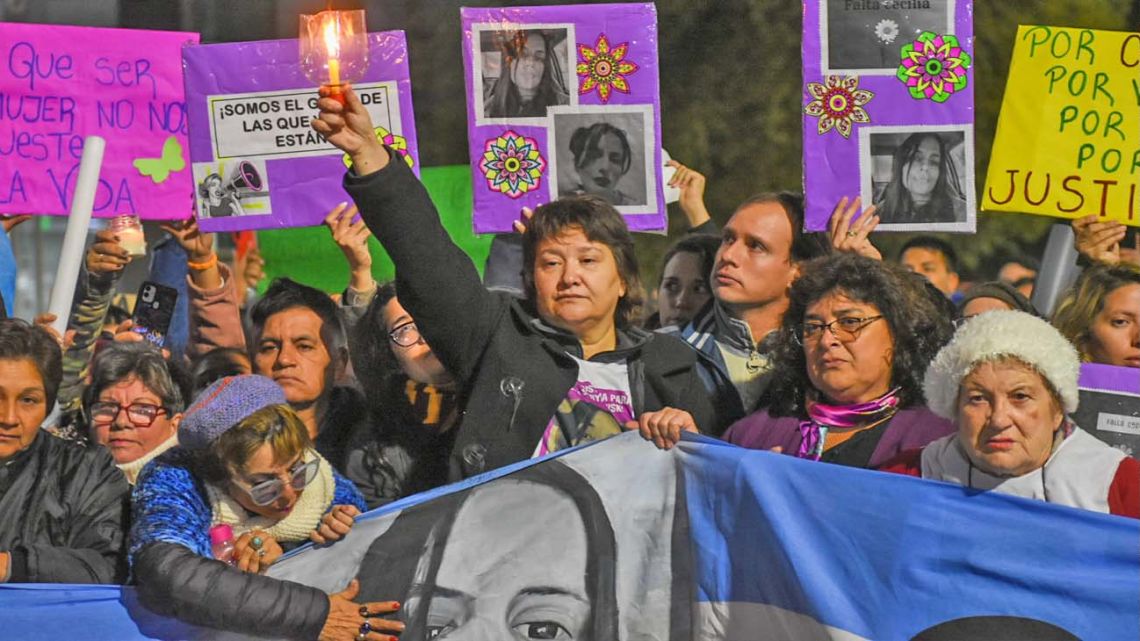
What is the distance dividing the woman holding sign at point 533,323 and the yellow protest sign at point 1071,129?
1519mm

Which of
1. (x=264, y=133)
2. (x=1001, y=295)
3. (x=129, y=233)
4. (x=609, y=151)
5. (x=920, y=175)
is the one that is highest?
(x=264, y=133)

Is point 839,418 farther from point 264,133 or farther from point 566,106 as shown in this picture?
point 264,133

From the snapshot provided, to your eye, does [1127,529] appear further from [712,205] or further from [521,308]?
[712,205]

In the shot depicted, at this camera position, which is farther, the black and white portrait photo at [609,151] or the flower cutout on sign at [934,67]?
the black and white portrait photo at [609,151]

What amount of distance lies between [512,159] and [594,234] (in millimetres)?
1030

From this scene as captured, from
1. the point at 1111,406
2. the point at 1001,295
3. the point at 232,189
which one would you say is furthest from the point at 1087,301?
the point at 232,189

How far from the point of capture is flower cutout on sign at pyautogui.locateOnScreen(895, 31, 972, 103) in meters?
5.31

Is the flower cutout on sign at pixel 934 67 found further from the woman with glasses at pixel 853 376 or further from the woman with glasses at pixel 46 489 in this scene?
the woman with glasses at pixel 46 489

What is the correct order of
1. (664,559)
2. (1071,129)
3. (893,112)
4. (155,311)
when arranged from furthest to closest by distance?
(155,311) < (1071,129) < (893,112) < (664,559)

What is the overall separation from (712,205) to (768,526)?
23.1ft

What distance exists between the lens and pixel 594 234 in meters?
4.66

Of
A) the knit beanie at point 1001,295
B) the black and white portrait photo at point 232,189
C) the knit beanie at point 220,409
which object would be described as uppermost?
the black and white portrait photo at point 232,189

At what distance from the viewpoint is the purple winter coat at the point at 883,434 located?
420 centimetres

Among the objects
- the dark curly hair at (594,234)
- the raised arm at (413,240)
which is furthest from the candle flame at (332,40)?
the dark curly hair at (594,234)
